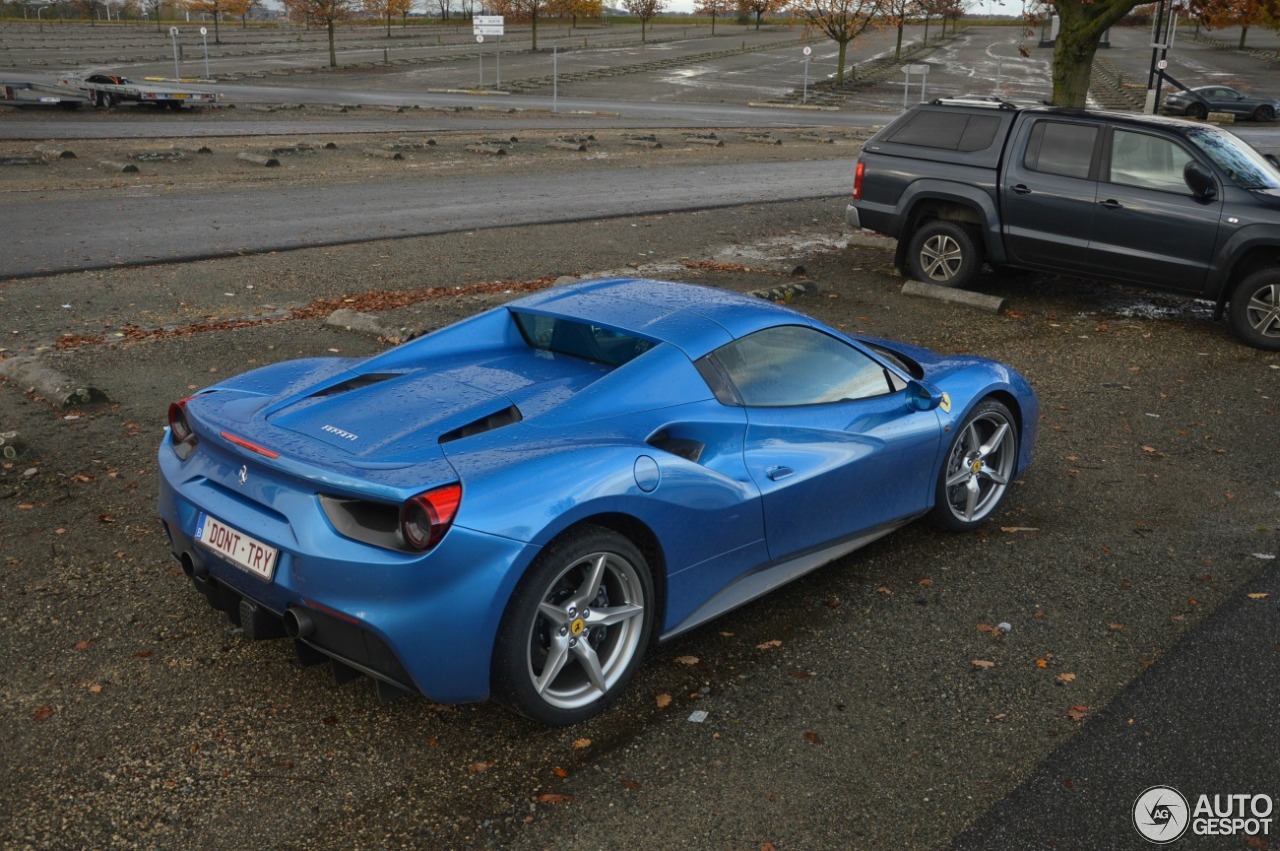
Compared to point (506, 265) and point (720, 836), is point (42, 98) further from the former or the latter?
point (720, 836)

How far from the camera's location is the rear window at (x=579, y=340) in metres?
4.59

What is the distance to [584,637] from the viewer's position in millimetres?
3934

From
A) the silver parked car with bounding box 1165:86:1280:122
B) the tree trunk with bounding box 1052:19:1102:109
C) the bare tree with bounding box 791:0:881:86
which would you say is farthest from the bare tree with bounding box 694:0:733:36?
the tree trunk with bounding box 1052:19:1102:109

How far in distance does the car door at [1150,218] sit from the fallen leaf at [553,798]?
861 centimetres

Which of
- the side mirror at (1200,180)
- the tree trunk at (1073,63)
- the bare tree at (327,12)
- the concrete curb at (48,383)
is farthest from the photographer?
the bare tree at (327,12)

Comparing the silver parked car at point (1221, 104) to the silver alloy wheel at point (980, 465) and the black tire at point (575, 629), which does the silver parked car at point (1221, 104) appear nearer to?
the silver alloy wheel at point (980, 465)

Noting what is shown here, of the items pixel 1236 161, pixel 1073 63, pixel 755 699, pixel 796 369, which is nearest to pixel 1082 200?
pixel 1236 161

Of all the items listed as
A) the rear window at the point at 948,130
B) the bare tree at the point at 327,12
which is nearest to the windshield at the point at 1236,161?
the rear window at the point at 948,130

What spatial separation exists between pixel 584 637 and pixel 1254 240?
27.2ft

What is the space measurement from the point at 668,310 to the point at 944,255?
→ 7637 mm

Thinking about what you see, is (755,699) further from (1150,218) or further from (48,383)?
(1150,218)

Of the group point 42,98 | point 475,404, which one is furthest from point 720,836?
point 42,98

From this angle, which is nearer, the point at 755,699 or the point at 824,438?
the point at 755,699

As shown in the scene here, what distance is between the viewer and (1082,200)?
34.5 ft
